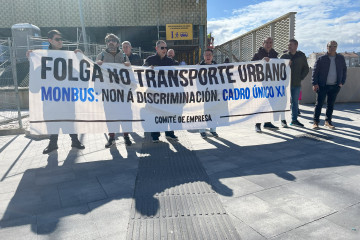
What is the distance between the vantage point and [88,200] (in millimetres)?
3271

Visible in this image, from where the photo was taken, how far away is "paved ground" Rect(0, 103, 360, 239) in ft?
8.55

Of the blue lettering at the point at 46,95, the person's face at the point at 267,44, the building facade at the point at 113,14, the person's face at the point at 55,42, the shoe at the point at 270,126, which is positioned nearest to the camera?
the blue lettering at the point at 46,95

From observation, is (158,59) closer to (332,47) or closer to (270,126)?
(270,126)

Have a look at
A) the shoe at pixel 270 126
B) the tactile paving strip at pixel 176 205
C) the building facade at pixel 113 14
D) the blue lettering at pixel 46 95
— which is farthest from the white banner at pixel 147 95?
the building facade at pixel 113 14

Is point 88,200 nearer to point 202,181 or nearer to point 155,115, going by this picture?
point 202,181

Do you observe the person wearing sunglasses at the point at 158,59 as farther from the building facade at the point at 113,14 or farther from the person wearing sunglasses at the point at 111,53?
the building facade at the point at 113,14

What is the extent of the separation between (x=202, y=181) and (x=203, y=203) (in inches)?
26.2

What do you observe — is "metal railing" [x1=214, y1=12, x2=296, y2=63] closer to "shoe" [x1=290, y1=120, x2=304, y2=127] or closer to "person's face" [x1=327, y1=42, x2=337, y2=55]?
"person's face" [x1=327, y1=42, x2=337, y2=55]

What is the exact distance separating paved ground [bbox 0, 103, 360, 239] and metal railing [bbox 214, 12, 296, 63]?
5017 mm

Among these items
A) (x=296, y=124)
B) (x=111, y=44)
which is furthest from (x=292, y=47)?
(x=111, y=44)

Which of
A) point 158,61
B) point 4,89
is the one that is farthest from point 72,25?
point 158,61

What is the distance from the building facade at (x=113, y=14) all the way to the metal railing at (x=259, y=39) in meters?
11.0

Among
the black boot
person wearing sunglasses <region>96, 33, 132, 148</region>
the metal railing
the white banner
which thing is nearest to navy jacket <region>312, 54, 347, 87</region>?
the white banner

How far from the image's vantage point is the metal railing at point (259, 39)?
31.5 feet
